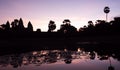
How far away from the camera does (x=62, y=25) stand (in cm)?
9756

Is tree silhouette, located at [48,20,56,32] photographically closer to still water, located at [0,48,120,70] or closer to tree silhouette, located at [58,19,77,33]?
tree silhouette, located at [58,19,77,33]

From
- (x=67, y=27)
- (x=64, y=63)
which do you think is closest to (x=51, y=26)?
(x=67, y=27)

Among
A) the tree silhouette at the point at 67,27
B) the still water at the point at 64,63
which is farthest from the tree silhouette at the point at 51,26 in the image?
the still water at the point at 64,63

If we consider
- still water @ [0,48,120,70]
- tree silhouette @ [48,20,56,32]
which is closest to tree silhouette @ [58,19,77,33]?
tree silhouette @ [48,20,56,32]

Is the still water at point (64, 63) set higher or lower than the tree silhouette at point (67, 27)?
lower

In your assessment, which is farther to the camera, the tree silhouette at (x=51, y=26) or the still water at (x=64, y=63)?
the tree silhouette at (x=51, y=26)

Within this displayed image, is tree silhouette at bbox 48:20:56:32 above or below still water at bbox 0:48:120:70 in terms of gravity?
above

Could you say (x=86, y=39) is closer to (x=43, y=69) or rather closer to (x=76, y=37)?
(x=76, y=37)

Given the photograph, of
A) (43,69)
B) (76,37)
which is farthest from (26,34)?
(43,69)

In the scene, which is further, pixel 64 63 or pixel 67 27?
pixel 67 27

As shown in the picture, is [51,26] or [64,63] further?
[51,26]

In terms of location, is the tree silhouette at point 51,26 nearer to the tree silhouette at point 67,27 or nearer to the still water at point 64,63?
the tree silhouette at point 67,27

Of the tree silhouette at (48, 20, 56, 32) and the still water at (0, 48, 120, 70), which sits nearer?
the still water at (0, 48, 120, 70)

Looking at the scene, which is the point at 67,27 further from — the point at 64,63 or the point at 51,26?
the point at 64,63
